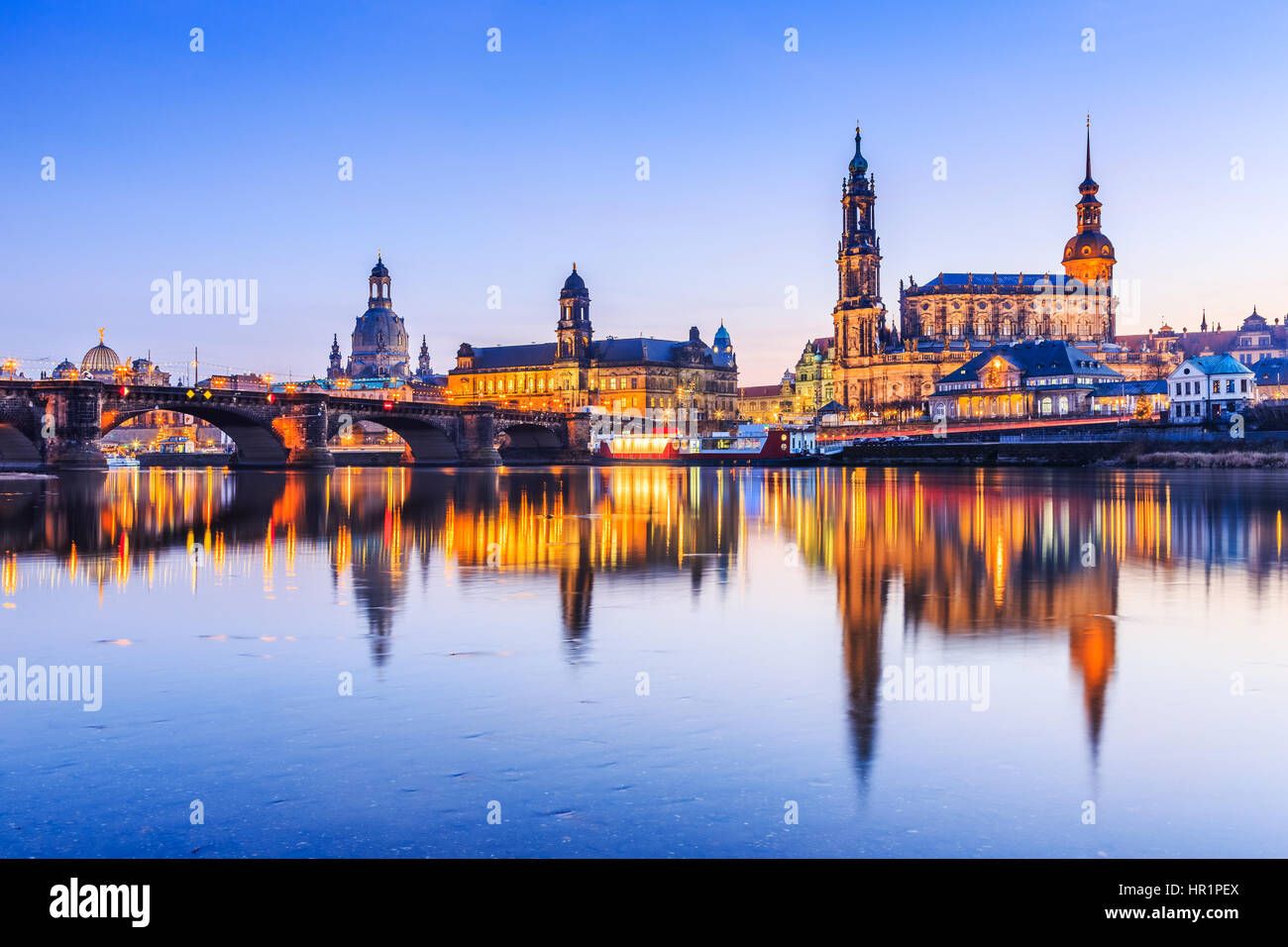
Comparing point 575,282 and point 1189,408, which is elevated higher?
point 575,282

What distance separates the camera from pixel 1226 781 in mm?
6078

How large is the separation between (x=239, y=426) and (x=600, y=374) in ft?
331

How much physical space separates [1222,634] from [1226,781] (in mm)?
5550

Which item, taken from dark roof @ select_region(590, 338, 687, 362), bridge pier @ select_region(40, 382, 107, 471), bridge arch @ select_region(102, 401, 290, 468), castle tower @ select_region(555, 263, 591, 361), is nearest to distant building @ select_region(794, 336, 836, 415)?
dark roof @ select_region(590, 338, 687, 362)

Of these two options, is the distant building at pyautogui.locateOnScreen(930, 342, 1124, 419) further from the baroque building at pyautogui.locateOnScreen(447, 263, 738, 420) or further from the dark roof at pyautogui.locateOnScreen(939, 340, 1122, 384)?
the baroque building at pyautogui.locateOnScreen(447, 263, 738, 420)

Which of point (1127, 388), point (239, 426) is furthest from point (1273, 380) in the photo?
point (239, 426)

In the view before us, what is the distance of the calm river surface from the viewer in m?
5.35

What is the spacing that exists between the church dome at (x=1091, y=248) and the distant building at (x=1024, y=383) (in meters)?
30.2

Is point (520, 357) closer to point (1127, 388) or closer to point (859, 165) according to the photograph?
point (859, 165)

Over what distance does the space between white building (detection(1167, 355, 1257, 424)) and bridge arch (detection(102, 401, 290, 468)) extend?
8392 centimetres

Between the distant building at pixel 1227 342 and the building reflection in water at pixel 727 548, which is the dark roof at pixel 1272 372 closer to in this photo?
the distant building at pixel 1227 342

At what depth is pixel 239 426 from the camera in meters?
83.6

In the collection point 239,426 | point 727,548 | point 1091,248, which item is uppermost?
point 1091,248

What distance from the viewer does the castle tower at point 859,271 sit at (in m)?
156
